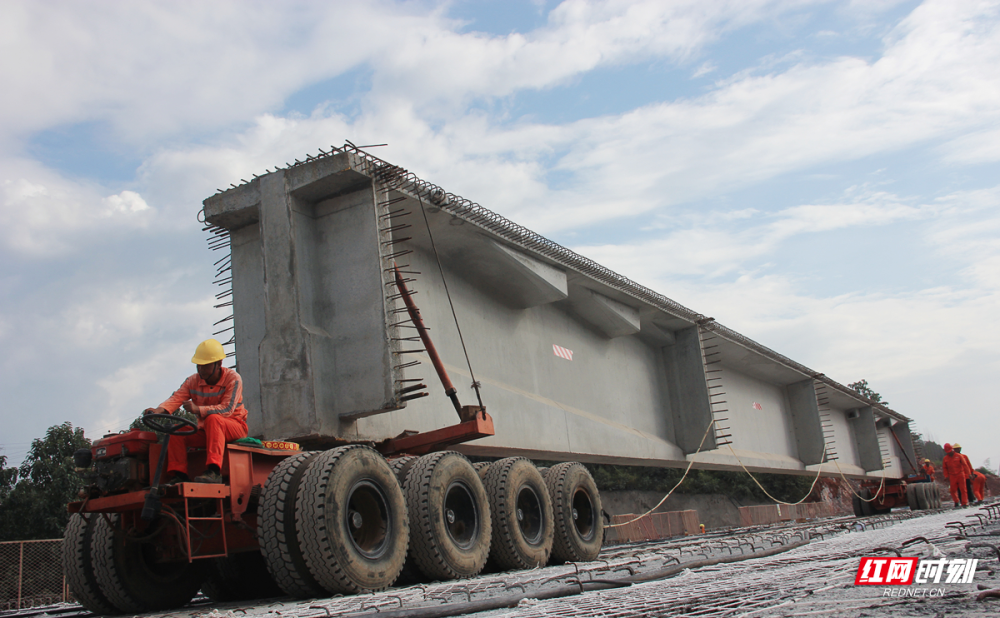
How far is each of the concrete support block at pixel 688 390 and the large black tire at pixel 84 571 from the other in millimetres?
11864

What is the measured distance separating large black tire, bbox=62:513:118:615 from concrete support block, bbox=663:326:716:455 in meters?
11.9

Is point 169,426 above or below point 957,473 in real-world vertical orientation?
above

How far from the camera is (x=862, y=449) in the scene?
27.0 meters

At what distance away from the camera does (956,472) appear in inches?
851

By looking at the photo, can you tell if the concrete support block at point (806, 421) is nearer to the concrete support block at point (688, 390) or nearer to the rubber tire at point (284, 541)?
the concrete support block at point (688, 390)

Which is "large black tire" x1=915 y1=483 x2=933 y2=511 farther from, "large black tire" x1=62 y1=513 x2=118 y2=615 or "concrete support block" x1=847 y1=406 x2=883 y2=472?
"large black tire" x1=62 y1=513 x2=118 y2=615

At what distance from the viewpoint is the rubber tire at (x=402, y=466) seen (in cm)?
696

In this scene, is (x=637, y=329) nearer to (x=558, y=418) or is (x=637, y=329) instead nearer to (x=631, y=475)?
(x=558, y=418)

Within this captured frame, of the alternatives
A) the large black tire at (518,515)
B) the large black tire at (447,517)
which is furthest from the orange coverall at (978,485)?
the large black tire at (447,517)

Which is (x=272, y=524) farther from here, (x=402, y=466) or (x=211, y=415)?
(x=402, y=466)

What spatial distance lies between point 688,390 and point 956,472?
10.3m

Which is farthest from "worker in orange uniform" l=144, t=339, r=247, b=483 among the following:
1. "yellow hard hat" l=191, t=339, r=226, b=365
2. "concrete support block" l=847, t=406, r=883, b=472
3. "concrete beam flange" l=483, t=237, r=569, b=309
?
"concrete support block" l=847, t=406, r=883, b=472

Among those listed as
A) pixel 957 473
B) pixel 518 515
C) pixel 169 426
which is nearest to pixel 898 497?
pixel 957 473

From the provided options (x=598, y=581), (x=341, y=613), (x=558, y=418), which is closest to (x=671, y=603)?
(x=598, y=581)
